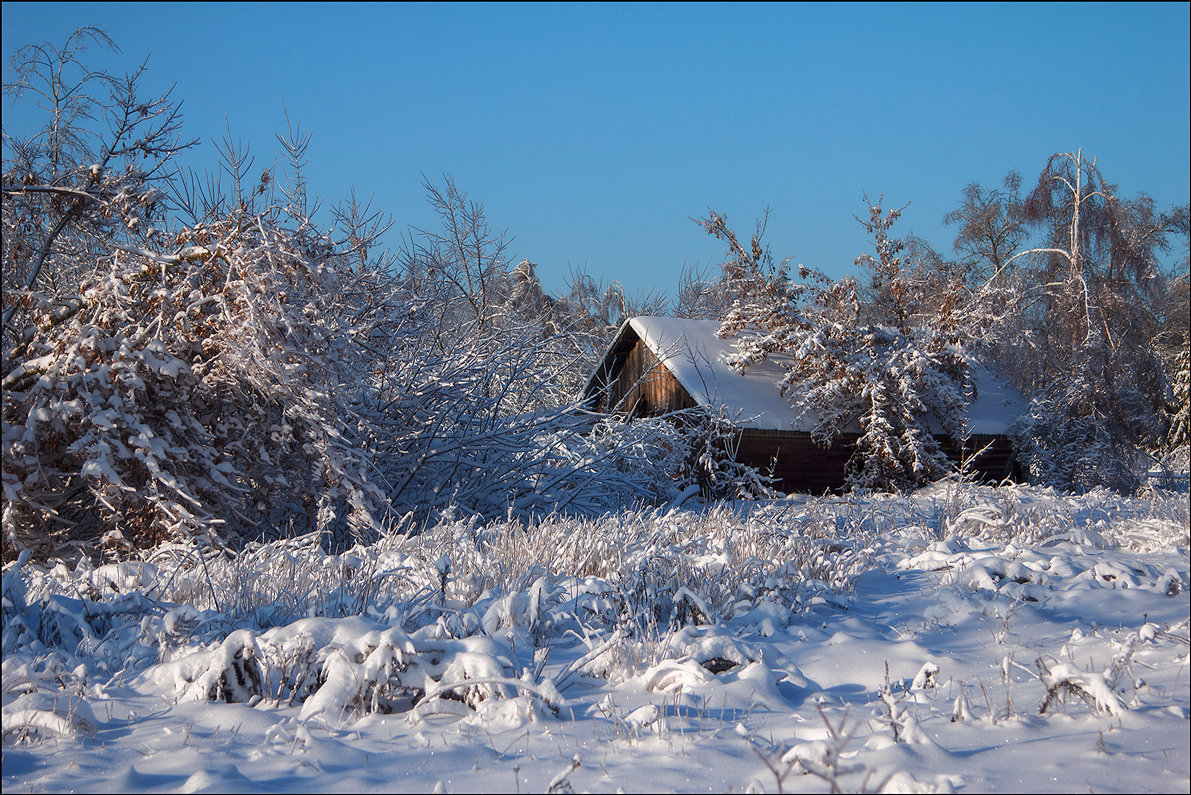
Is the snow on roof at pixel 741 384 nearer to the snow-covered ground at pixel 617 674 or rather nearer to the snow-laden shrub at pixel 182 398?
the snow-laden shrub at pixel 182 398

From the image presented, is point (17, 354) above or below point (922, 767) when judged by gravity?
above

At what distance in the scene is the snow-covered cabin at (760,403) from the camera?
53.9 feet

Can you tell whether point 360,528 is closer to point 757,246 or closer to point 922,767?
point 922,767

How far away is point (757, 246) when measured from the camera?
18.8 m

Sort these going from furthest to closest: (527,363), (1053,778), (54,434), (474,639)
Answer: (527,363) → (54,434) → (474,639) → (1053,778)

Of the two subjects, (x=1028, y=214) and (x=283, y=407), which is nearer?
(x=283, y=407)

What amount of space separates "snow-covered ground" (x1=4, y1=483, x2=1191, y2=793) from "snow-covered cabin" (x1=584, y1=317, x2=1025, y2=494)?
11.0 metres

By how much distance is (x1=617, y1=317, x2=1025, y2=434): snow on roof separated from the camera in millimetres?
16453

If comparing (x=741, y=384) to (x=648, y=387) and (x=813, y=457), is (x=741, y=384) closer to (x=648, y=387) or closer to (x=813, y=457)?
(x=813, y=457)

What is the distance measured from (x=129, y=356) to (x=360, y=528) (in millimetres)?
2654

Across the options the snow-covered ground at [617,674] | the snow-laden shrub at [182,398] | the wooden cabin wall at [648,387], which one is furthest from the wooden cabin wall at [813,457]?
the snow-covered ground at [617,674]

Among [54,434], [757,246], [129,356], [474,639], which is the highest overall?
[757,246]

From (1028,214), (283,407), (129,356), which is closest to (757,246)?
(1028,214)

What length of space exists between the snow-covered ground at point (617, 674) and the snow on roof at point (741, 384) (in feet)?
36.8
